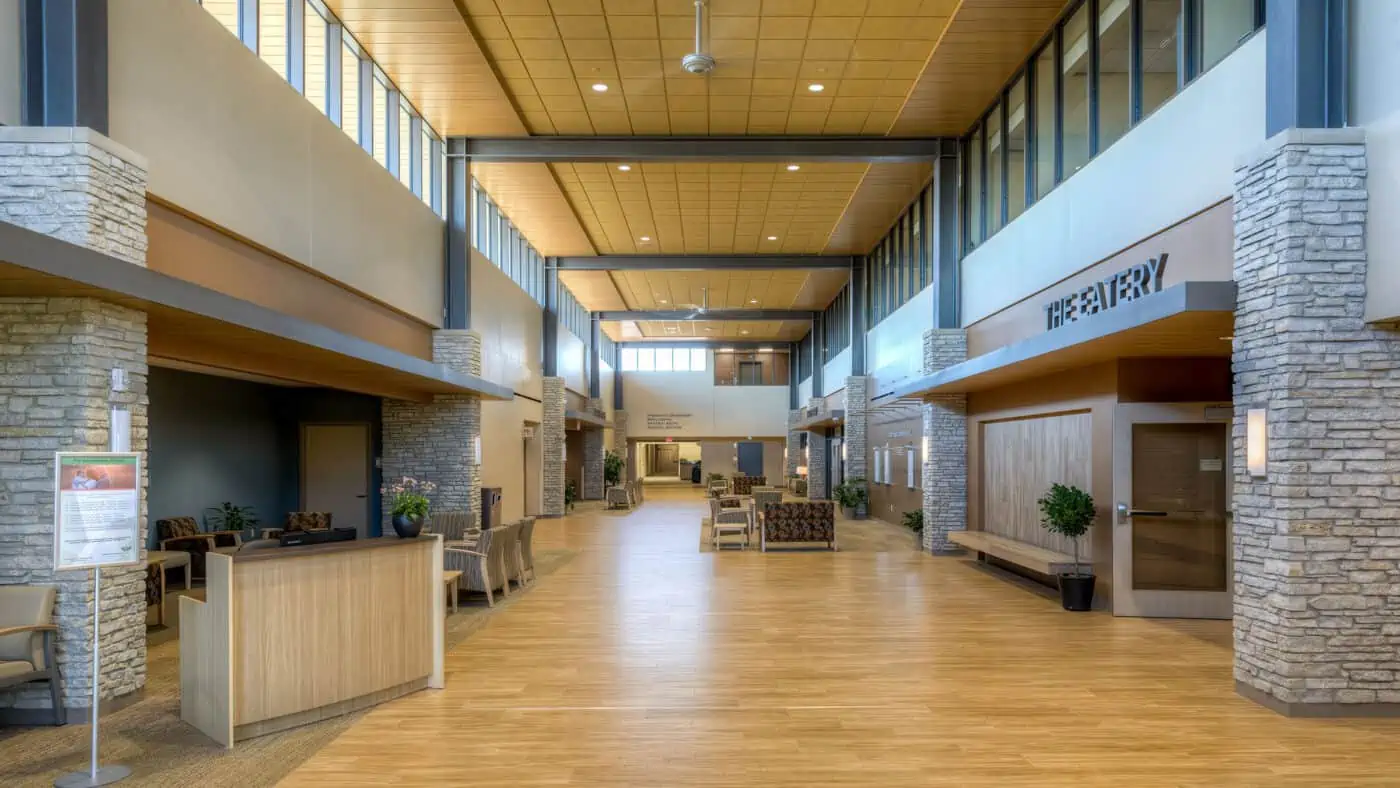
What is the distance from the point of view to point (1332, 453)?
18.0ft

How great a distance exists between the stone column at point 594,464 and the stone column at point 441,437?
15.1 metres

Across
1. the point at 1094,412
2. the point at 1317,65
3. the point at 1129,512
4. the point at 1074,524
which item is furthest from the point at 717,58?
the point at 1129,512

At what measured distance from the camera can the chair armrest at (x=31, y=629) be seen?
16.2 ft

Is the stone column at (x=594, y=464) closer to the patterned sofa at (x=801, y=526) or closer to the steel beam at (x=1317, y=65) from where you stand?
the patterned sofa at (x=801, y=526)

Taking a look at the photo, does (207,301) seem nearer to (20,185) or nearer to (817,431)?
(20,185)

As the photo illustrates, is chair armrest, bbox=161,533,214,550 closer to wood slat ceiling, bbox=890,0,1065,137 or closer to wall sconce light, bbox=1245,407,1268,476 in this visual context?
wood slat ceiling, bbox=890,0,1065,137

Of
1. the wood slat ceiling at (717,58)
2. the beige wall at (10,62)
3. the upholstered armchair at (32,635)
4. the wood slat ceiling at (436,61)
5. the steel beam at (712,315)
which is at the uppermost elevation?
the wood slat ceiling at (436,61)

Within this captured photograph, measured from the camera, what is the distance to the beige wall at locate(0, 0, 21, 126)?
5.32 meters

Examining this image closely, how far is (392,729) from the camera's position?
5.23 m

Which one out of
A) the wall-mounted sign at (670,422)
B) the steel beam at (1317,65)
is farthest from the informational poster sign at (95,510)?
the wall-mounted sign at (670,422)

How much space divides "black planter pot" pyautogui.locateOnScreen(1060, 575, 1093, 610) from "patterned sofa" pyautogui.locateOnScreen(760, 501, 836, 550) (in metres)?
5.53

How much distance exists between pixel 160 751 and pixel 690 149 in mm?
10280

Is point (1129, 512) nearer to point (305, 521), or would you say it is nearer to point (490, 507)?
point (490, 507)

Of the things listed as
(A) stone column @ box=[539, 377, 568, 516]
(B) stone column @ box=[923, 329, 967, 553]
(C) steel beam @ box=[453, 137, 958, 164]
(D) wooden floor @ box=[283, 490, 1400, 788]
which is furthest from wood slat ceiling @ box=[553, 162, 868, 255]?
(D) wooden floor @ box=[283, 490, 1400, 788]
